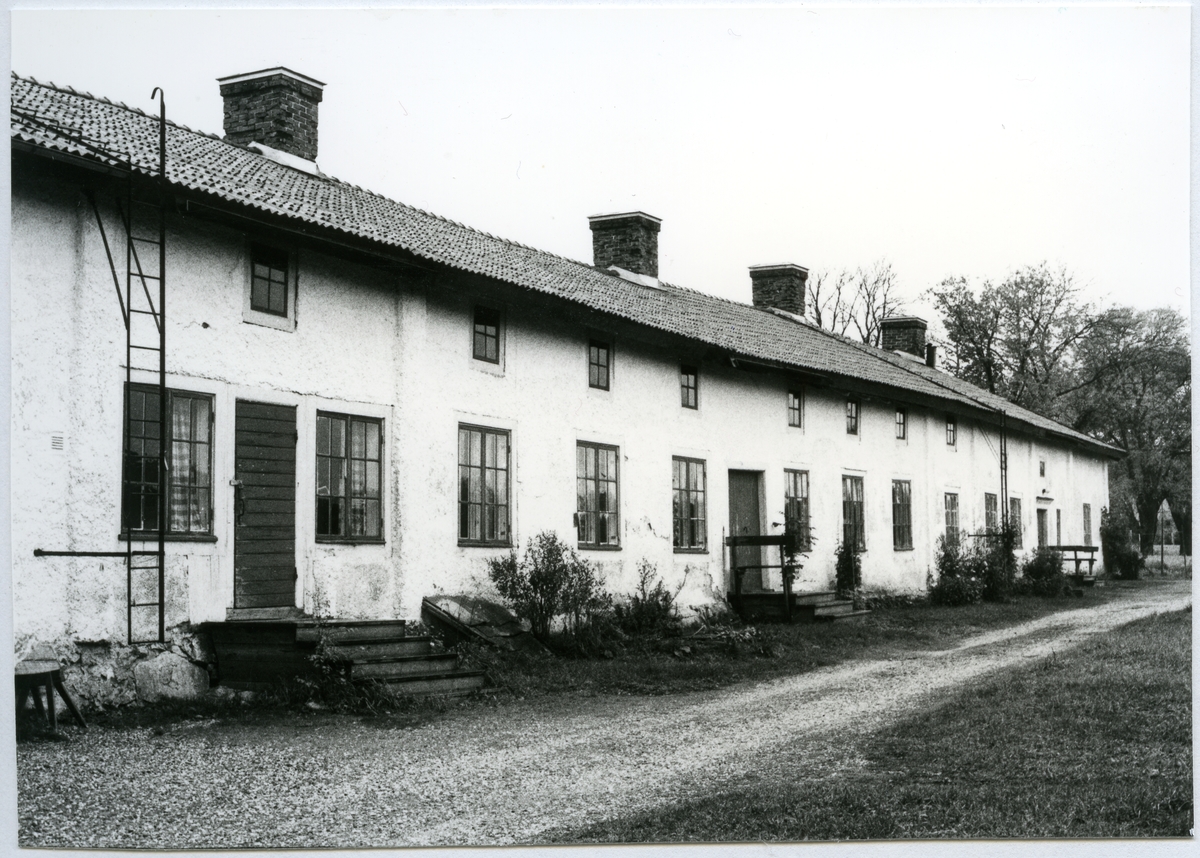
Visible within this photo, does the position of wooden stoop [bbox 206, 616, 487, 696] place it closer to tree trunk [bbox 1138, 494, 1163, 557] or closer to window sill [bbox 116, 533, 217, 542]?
window sill [bbox 116, 533, 217, 542]

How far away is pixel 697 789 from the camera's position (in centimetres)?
809

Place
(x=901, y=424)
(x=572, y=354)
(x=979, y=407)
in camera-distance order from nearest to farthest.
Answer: (x=572, y=354)
(x=901, y=424)
(x=979, y=407)

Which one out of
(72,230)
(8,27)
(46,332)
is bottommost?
(46,332)

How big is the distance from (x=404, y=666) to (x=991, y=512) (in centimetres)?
2002

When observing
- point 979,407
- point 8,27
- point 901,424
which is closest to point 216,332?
point 8,27

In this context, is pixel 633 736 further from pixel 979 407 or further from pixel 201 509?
pixel 979 407

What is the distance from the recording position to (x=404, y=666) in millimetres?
11398

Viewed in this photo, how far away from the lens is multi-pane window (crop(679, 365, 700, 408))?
18.5 meters

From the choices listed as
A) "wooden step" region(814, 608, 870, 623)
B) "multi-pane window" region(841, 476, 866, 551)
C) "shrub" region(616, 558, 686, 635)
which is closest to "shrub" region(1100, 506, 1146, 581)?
"multi-pane window" region(841, 476, 866, 551)

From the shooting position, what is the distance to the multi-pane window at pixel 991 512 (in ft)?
91.7

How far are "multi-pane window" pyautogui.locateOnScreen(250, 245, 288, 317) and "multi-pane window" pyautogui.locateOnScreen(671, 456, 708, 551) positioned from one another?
25.0 feet

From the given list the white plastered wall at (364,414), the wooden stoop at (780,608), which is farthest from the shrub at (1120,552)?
the wooden stoop at (780,608)

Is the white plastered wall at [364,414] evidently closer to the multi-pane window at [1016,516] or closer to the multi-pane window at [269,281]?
the multi-pane window at [269,281]

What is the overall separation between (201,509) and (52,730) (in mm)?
2542
